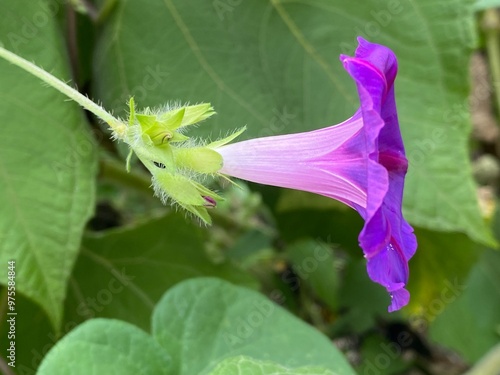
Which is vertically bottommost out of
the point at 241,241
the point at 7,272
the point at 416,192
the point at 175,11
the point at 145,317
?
the point at 241,241

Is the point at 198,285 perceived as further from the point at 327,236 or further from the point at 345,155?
the point at 327,236

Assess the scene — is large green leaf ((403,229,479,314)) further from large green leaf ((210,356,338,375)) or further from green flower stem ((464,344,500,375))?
large green leaf ((210,356,338,375))

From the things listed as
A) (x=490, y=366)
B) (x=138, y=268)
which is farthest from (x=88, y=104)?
(x=490, y=366)

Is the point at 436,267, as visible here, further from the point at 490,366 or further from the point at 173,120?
the point at 173,120

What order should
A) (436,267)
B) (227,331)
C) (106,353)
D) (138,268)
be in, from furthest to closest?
(436,267)
(138,268)
(227,331)
(106,353)

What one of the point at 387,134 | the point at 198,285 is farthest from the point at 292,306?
the point at 387,134

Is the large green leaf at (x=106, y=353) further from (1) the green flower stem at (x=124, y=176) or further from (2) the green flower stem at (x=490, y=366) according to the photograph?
(2) the green flower stem at (x=490, y=366)
